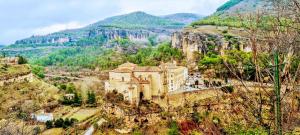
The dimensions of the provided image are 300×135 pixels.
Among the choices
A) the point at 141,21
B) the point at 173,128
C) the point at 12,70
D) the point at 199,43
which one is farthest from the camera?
the point at 141,21

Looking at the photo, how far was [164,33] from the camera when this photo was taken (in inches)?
5364

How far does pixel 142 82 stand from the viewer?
27.8m

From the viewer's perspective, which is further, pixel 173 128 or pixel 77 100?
pixel 77 100

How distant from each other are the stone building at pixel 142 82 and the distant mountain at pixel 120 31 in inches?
3034

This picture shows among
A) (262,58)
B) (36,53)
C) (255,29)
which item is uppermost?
(255,29)

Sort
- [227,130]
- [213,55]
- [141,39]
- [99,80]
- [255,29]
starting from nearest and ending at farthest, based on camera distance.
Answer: [255,29]
[227,130]
[213,55]
[99,80]
[141,39]

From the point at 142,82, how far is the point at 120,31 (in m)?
90.7

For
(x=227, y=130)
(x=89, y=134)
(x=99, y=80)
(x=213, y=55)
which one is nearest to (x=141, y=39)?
(x=99, y=80)

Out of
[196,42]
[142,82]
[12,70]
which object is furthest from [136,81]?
[12,70]

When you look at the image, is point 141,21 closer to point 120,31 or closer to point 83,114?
point 120,31

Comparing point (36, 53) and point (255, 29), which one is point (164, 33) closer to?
point (36, 53)

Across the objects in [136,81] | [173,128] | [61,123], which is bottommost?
[61,123]

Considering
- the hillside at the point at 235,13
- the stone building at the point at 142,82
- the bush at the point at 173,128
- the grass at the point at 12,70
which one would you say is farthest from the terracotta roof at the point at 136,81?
the grass at the point at 12,70

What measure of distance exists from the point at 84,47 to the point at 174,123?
82.6 m
